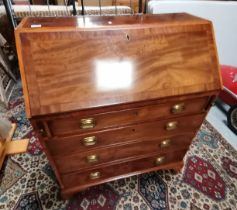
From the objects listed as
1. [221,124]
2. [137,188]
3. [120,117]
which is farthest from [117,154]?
[221,124]

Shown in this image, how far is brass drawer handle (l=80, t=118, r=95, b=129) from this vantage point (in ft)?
2.78

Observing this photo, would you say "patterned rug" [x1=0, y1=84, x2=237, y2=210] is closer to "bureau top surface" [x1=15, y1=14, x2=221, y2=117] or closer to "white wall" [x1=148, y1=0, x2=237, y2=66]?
"bureau top surface" [x1=15, y1=14, x2=221, y2=117]

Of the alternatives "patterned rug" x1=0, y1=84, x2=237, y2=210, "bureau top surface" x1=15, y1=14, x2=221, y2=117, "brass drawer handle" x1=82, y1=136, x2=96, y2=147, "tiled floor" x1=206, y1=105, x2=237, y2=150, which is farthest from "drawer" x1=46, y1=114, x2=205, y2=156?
"tiled floor" x1=206, y1=105, x2=237, y2=150

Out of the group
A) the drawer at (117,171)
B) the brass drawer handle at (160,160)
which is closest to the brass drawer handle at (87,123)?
the drawer at (117,171)

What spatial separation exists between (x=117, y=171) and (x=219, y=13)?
2.11m

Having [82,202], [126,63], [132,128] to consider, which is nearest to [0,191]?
[82,202]

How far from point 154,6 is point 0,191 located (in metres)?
2.10

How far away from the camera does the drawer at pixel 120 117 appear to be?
2.71 ft

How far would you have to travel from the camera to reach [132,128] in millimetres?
992

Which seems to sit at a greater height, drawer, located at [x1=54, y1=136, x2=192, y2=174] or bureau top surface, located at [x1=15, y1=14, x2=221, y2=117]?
bureau top surface, located at [x1=15, y1=14, x2=221, y2=117]

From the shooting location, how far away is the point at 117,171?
1.25 metres

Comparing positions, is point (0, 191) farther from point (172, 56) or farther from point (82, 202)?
point (172, 56)

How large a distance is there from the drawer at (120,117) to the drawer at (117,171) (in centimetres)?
39

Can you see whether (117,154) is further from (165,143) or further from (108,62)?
(108,62)
